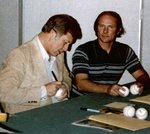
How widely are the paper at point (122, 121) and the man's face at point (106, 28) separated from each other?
1.26 meters

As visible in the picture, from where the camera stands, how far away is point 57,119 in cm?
194

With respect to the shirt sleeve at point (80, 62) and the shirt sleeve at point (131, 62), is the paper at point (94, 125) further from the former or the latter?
the shirt sleeve at point (131, 62)

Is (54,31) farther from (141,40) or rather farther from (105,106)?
(141,40)

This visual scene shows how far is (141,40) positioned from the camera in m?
3.93

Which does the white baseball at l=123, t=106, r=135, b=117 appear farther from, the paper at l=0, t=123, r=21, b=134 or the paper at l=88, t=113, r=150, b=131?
the paper at l=0, t=123, r=21, b=134

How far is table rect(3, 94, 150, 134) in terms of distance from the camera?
1.76 metres

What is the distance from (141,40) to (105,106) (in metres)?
1.82

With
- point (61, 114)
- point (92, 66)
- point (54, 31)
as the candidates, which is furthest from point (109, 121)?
point (92, 66)

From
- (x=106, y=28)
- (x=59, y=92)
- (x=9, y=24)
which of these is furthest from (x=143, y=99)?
(x=9, y=24)

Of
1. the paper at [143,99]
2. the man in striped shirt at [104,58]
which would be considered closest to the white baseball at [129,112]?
the paper at [143,99]

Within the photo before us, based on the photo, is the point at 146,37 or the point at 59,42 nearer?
the point at 59,42

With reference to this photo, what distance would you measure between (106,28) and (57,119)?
1446mm

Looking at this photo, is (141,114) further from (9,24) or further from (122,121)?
(9,24)

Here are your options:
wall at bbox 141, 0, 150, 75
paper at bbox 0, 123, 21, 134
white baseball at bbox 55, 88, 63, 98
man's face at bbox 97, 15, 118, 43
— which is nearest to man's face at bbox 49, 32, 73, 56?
white baseball at bbox 55, 88, 63, 98
